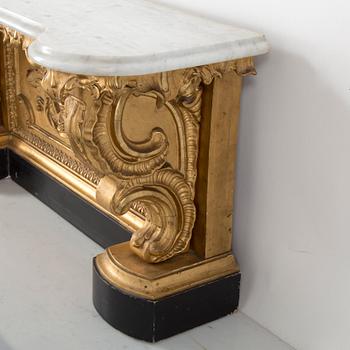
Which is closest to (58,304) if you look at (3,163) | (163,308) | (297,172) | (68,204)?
(163,308)

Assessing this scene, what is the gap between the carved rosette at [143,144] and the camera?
172 centimetres

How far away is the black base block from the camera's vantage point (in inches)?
94.1

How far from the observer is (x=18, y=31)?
1.92 m

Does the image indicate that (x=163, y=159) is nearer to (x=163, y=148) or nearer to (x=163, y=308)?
(x=163, y=148)

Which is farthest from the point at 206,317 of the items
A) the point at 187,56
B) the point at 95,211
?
the point at 187,56

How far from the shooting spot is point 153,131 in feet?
6.25

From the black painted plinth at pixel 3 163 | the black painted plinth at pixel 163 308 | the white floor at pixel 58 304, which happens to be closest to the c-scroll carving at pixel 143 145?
the black painted plinth at pixel 163 308

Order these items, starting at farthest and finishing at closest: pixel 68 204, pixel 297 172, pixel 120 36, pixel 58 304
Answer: pixel 68 204, pixel 58 304, pixel 297 172, pixel 120 36

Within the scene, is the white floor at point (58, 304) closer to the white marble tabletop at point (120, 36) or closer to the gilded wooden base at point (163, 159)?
the gilded wooden base at point (163, 159)

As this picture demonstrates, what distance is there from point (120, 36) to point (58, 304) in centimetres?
77

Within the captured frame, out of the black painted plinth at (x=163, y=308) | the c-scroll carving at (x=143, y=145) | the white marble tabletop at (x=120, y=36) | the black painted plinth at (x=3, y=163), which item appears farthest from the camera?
the black painted plinth at (x=3, y=163)

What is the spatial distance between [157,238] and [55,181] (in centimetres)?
73

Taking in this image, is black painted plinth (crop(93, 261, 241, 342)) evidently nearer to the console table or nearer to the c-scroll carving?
the console table

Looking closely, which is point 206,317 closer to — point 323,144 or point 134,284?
point 134,284
